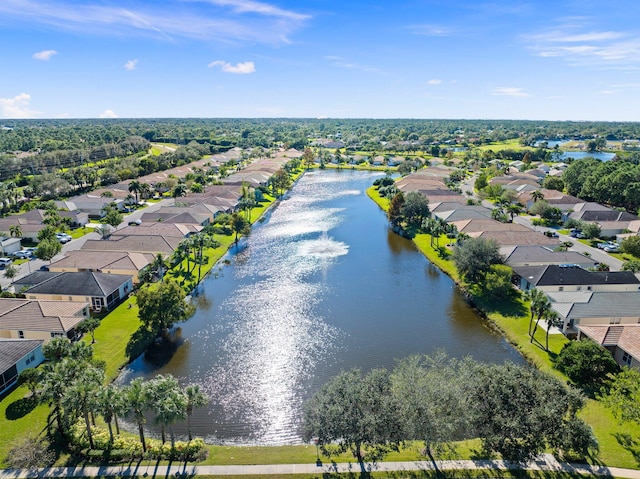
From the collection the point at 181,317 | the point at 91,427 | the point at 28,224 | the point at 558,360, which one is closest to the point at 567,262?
the point at 558,360

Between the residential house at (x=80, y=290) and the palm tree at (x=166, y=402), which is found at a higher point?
the palm tree at (x=166, y=402)

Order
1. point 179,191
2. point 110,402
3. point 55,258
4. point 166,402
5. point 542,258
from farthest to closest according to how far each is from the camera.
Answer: point 179,191 < point 55,258 < point 542,258 < point 110,402 < point 166,402

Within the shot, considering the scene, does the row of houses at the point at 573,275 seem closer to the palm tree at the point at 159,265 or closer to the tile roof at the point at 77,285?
the palm tree at the point at 159,265

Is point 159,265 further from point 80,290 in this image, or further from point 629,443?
point 629,443

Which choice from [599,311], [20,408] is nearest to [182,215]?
[20,408]

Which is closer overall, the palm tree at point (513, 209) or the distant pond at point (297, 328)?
the distant pond at point (297, 328)

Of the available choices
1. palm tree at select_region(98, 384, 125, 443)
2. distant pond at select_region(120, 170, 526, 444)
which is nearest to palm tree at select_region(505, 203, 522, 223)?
distant pond at select_region(120, 170, 526, 444)

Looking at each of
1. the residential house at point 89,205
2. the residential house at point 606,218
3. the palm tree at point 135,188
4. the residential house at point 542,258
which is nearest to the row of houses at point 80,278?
the residential house at point 89,205

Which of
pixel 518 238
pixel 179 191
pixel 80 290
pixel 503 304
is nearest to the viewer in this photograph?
pixel 80 290
